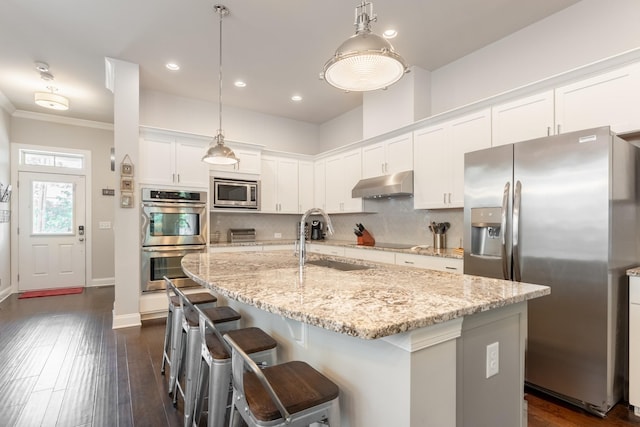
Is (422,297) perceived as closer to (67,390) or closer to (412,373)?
(412,373)

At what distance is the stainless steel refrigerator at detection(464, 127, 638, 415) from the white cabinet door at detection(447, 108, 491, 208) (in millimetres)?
664

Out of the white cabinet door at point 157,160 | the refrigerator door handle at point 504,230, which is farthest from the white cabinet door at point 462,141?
the white cabinet door at point 157,160

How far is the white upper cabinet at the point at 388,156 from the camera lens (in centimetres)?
388

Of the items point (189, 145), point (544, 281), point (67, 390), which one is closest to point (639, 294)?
point (544, 281)

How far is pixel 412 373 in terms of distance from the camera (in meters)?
0.98

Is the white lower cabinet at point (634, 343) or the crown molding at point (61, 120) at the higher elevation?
the crown molding at point (61, 120)

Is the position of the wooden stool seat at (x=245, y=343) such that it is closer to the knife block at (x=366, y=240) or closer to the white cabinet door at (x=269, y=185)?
the knife block at (x=366, y=240)

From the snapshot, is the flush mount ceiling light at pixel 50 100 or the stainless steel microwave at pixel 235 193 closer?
the flush mount ceiling light at pixel 50 100

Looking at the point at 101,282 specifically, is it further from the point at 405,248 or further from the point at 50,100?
the point at 405,248

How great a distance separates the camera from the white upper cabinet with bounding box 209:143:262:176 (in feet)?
15.4

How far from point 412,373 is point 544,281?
1753mm

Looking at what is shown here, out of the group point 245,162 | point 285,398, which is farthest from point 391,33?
point 285,398

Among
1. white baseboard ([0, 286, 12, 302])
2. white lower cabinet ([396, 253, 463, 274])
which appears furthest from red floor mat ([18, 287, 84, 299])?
white lower cabinet ([396, 253, 463, 274])

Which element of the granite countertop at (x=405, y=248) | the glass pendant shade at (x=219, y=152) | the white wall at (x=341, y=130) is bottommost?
the granite countertop at (x=405, y=248)
